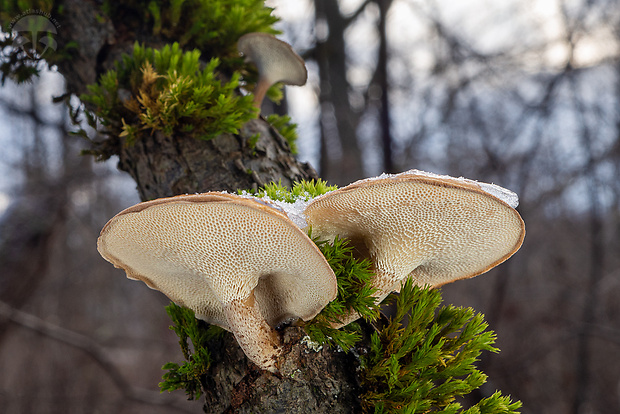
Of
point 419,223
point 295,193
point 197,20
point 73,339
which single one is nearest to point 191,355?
point 295,193

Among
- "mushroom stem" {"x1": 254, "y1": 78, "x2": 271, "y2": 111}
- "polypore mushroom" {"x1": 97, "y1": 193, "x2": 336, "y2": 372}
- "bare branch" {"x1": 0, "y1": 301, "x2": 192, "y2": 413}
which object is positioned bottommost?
"bare branch" {"x1": 0, "y1": 301, "x2": 192, "y2": 413}

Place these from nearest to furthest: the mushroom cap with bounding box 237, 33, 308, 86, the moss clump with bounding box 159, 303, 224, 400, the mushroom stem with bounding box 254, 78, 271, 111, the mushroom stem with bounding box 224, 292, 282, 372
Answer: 1. the mushroom stem with bounding box 224, 292, 282, 372
2. the moss clump with bounding box 159, 303, 224, 400
3. the mushroom cap with bounding box 237, 33, 308, 86
4. the mushroom stem with bounding box 254, 78, 271, 111

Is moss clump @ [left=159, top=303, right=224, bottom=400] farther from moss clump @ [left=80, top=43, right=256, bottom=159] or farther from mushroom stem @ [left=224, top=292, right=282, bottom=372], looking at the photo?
moss clump @ [left=80, top=43, right=256, bottom=159]

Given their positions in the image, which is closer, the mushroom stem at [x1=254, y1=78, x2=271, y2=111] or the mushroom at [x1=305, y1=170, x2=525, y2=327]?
the mushroom at [x1=305, y1=170, x2=525, y2=327]

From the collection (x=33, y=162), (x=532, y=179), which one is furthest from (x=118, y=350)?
(x=532, y=179)

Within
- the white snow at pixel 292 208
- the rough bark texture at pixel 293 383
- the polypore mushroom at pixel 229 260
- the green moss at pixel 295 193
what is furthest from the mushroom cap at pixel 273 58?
the rough bark texture at pixel 293 383

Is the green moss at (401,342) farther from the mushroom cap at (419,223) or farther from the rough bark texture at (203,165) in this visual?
the rough bark texture at (203,165)

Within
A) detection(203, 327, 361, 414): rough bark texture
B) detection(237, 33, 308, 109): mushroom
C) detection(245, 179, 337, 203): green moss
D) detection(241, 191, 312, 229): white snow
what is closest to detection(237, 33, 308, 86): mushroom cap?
detection(237, 33, 308, 109): mushroom

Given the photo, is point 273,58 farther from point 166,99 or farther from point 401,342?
point 401,342
